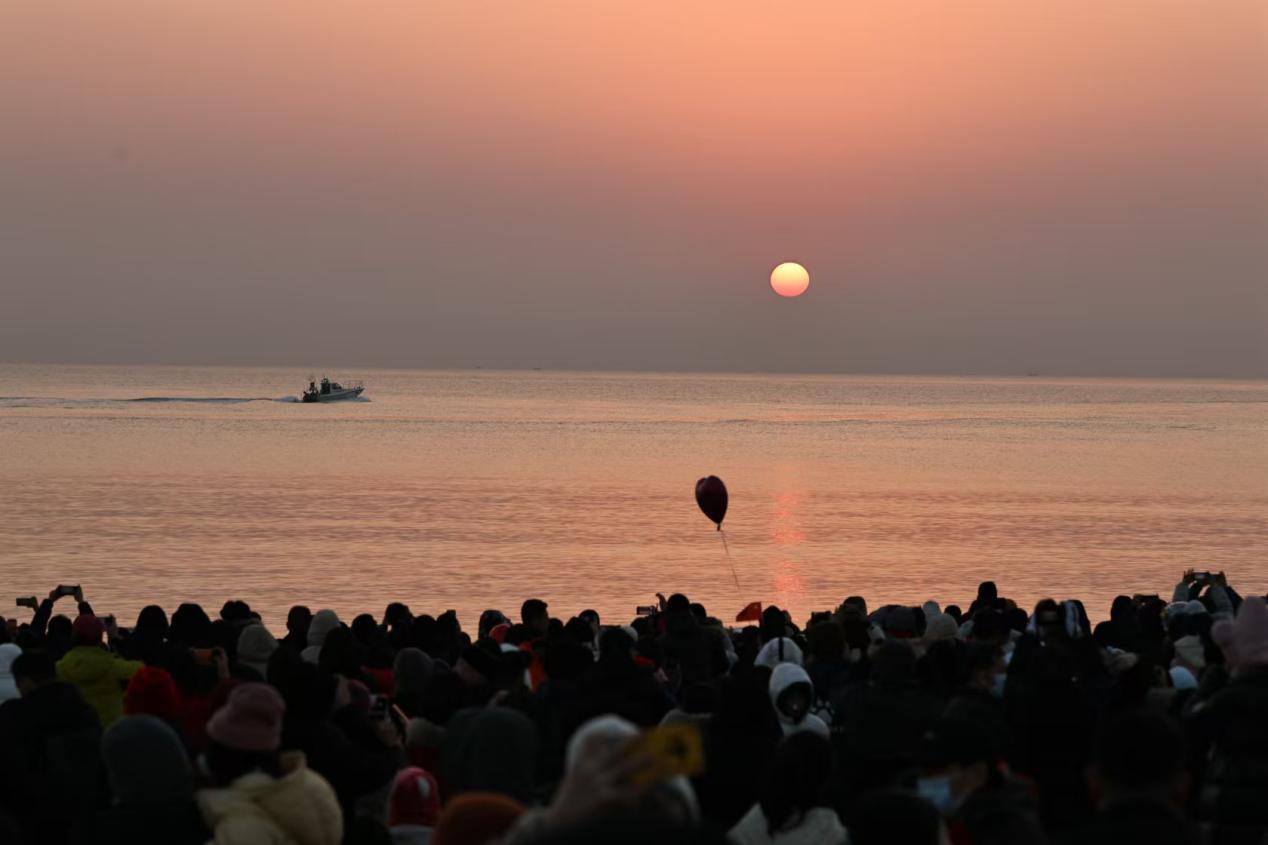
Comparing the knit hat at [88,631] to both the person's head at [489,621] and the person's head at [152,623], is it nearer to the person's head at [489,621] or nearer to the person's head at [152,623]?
the person's head at [152,623]

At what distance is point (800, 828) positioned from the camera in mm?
6473

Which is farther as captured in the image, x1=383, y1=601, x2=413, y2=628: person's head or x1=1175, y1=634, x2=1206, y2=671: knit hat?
x1=383, y1=601, x2=413, y2=628: person's head

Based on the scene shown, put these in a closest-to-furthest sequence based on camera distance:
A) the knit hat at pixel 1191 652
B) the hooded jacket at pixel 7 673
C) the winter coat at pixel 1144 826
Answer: the winter coat at pixel 1144 826 → the hooded jacket at pixel 7 673 → the knit hat at pixel 1191 652

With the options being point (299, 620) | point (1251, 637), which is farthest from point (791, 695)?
point (299, 620)

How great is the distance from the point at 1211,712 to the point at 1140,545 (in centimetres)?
3978

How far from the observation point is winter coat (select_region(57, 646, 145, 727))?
937cm

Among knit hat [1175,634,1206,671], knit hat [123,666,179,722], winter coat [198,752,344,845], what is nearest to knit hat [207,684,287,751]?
winter coat [198,752,344,845]

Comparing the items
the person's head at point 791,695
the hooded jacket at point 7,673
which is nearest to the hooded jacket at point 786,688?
the person's head at point 791,695

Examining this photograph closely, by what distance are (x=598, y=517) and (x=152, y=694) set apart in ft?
145

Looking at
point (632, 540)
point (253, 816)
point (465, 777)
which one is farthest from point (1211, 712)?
point (632, 540)

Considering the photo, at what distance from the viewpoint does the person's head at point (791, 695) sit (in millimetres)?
8461

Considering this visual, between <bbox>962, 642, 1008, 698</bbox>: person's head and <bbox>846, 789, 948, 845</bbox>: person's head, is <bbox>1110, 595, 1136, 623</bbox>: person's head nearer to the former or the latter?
<bbox>962, 642, 1008, 698</bbox>: person's head

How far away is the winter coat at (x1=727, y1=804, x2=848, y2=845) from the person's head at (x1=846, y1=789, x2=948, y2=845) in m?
0.94

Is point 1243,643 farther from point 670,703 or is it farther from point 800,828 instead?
point 670,703
